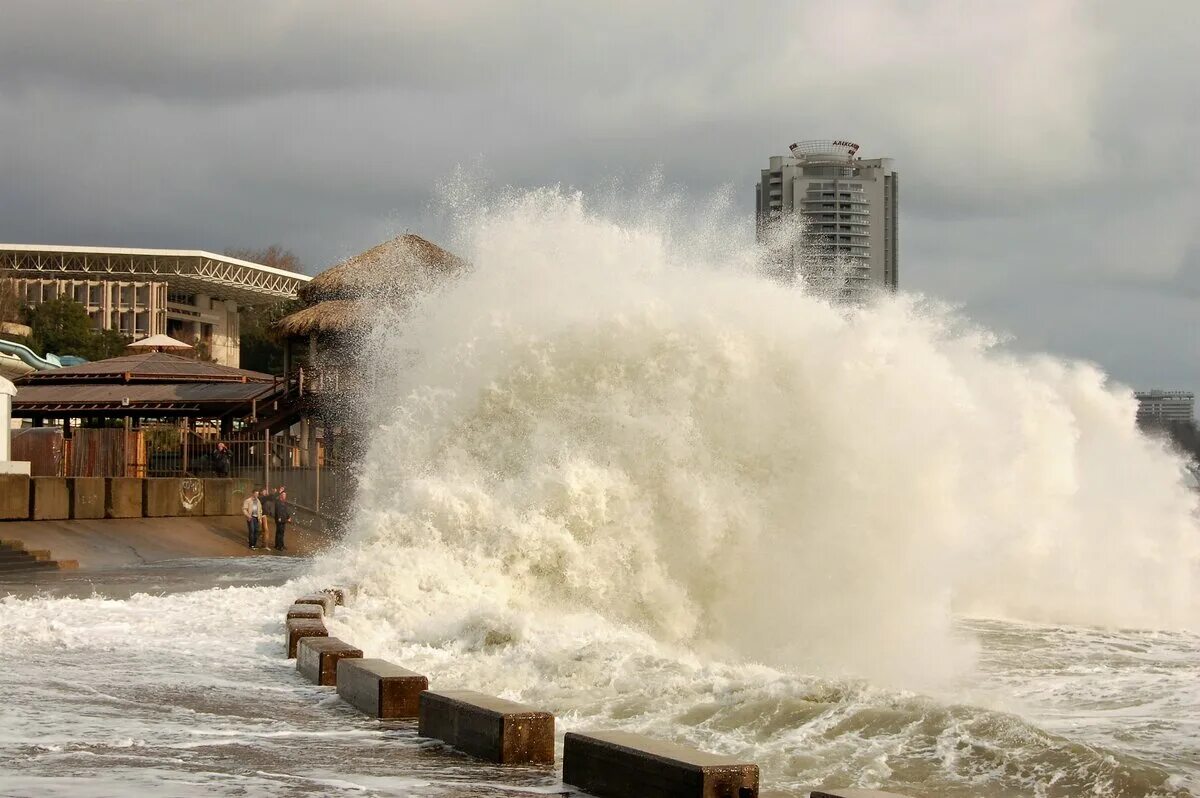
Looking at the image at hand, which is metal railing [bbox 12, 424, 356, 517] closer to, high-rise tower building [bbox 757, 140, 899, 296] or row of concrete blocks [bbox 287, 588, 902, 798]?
high-rise tower building [bbox 757, 140, 899, 296]

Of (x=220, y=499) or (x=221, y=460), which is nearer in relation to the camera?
(x=220, y=499)

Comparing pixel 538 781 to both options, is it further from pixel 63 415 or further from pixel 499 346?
pixel 63 415

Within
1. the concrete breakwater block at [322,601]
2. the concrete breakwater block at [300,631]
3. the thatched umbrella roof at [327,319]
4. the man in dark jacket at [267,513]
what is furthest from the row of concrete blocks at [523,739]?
the thatched umbrella roof at [327,319]

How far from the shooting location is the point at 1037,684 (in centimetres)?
1220

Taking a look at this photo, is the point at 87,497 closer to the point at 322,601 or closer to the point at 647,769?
the point at 322,601

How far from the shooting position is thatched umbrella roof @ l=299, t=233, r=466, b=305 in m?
41.5

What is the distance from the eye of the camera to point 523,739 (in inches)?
296

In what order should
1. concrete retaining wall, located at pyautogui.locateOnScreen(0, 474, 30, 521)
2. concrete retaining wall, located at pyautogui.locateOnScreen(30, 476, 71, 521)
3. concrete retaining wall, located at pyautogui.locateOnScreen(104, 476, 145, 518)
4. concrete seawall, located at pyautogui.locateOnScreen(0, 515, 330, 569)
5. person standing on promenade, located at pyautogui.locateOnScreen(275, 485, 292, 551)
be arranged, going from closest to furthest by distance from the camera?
concrete seawall, located at pyautogui.locateOnScreen(0, 515, 330, 569), concrete retaining wall, located at pyautogui.locateOnScreen(0, 474, 30, 521), concrete retaining wall, located at pyautogui.locateOnScreen(30, 476, 71, 521), person standing on promenade, located at pyautogui.locateOnScreen(275, 485, 292, 551), concrete retaining wall, located at pyautogui.locateOnScreen(104, 476, 145, 518)

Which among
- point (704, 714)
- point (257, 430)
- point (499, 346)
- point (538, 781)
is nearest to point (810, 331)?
point (499, 346)

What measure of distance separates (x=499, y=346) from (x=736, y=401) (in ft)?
12.2

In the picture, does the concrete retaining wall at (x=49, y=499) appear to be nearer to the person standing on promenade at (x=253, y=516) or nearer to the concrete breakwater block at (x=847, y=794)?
the person standing on promenade at (x=253, y=516)

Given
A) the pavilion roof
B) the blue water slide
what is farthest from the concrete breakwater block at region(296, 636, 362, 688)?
the blue water slide

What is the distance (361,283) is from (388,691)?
3424 cm

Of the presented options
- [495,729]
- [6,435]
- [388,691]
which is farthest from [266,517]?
[495,729]
